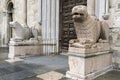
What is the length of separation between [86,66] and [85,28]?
2.59 feet

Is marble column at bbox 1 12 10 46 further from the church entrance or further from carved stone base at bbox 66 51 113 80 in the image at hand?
carved stone base at bbox 66 51 113 80

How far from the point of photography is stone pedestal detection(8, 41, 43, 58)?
215 inches

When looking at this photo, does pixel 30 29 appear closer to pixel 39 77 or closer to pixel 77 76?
pixel 39 77

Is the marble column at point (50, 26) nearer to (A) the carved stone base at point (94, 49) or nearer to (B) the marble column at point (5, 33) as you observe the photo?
(A) the carved stone base at point (94, 49)

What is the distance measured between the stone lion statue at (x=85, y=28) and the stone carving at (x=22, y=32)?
2938 mm

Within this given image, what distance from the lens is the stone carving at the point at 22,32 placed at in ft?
17.9

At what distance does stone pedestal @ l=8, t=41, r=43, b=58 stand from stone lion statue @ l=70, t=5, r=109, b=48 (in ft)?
9.55

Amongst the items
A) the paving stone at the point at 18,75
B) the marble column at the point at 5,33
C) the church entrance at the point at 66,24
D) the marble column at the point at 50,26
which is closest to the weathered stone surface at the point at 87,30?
the paving stone at the point at 18,75

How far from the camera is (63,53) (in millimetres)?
6250

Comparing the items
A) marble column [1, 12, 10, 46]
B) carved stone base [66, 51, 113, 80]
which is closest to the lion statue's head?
carved stone base [66, 51, 113, 80]

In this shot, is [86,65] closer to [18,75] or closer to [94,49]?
[94,49]

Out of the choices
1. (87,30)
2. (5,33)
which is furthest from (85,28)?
(5,33)

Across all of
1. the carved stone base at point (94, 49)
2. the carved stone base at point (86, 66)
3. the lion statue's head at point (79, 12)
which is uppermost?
the lion statue's head at point (79, 12)

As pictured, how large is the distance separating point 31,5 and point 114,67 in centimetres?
496
